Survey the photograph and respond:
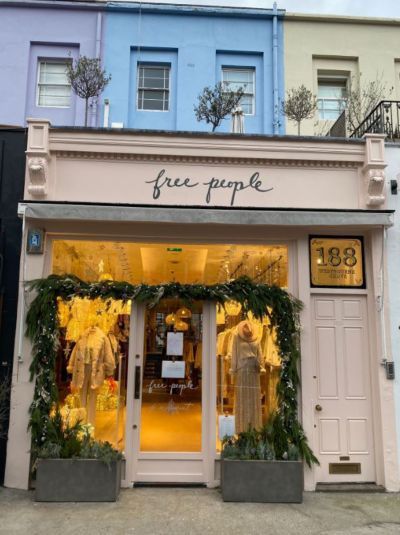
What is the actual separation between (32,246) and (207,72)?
705 centimetres

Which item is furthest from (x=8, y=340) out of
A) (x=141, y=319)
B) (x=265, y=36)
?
(x=265, y=36)

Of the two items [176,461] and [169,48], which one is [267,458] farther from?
[169,48]

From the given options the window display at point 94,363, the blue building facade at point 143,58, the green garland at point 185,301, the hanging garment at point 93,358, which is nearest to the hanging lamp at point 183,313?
the green garland at point 185,301

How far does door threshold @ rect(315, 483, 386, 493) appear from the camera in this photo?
236 inches

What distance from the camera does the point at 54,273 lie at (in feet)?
21.1

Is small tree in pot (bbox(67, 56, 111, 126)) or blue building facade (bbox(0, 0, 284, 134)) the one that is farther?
blue building facade (bbox(0, 0, 284, 134))

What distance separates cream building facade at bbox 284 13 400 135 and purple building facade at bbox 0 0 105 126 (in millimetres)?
4879

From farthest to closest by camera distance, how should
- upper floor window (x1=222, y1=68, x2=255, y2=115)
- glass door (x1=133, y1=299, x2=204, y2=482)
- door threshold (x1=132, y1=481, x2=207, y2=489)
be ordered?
upper floor window (x1=222, y1=68, x2=255, y2=115), glass door (x1=133, y1=299, x2=204, y2=482), door threshold (x1=132, y1=481, x2=207, y2=489)

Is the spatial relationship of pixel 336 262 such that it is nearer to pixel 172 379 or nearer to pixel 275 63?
pixel 172 379

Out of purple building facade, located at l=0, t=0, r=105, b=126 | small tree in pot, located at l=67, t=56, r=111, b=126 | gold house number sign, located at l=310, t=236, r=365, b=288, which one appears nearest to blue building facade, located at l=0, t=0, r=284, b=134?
purple building facade, located at l=0, t=0, r=105, b=126

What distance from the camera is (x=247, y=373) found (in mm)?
6516

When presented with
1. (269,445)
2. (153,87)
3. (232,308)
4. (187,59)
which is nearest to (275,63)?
(187,59)

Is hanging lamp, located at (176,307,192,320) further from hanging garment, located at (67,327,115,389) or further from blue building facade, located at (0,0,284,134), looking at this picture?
blue building facade, located at (0,0,284,134)

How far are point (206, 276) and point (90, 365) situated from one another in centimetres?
206
